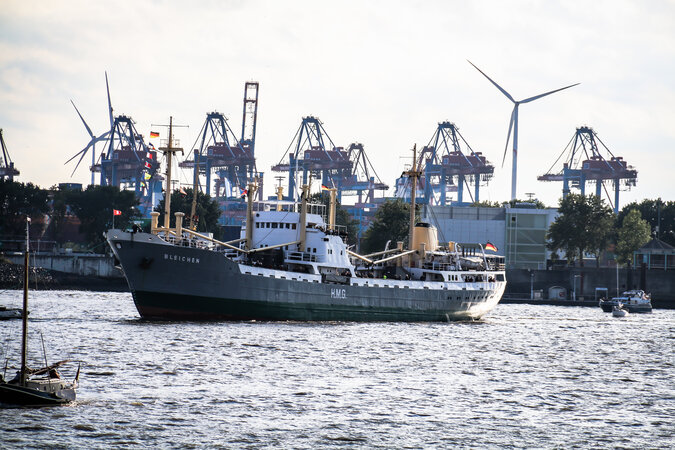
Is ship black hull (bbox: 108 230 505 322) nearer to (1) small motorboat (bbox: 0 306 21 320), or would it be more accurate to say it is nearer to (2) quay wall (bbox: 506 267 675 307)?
(1) small motorboat (bbox: 0 306 21 320)

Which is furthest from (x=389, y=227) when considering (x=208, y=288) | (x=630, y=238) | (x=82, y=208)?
(x=208, y=288)

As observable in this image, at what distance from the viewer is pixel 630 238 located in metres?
170

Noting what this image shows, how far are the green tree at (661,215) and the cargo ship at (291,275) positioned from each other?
99.4m

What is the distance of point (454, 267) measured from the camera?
295 feet

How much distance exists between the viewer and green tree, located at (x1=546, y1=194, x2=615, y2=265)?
167500mm

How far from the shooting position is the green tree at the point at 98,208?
→ 167 metres

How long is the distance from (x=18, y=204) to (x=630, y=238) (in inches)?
4366

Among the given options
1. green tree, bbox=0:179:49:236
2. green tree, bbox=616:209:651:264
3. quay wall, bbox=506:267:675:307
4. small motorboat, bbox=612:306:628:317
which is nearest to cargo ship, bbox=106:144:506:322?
small motorboat, bbox=612:306:628:317

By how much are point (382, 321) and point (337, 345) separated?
2224 cm

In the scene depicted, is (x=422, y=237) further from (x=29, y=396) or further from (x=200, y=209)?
(x=200, y=209)

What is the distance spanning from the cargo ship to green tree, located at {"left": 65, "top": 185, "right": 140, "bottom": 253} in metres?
86.8

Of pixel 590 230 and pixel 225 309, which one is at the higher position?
pixel 590 230

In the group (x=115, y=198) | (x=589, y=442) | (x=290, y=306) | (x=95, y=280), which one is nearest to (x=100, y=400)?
(x=589, y=442)

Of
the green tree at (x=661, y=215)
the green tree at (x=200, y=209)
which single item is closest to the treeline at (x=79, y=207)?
the green tree at (x=200, y=209)
